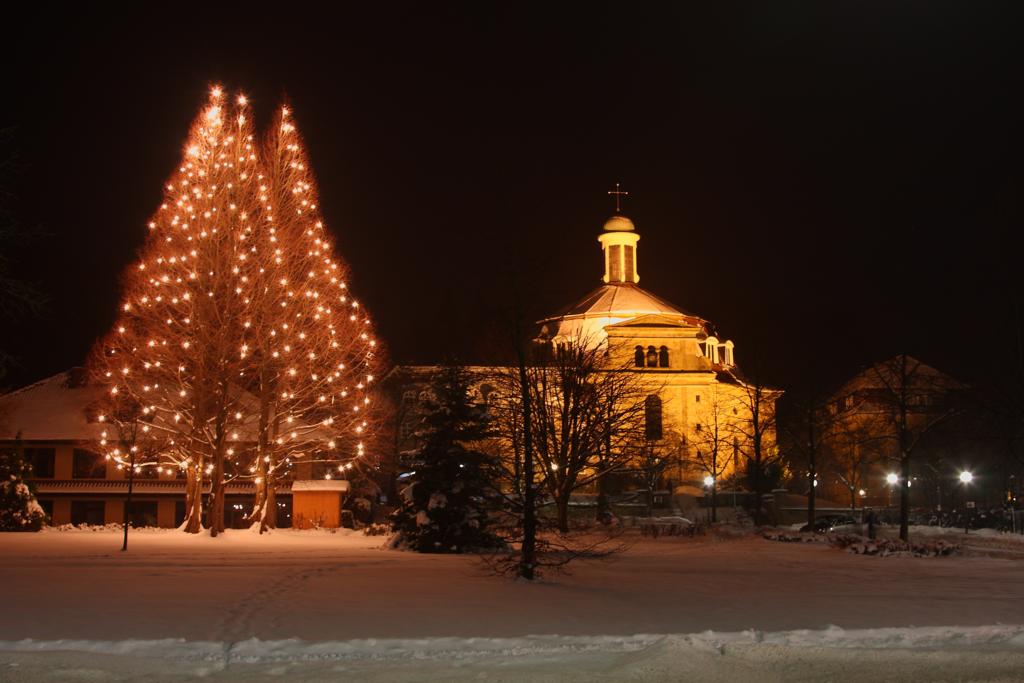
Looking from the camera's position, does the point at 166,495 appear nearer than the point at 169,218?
No

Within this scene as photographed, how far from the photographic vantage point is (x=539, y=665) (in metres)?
13.2

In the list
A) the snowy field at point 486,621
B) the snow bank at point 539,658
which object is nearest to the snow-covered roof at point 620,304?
the snowy field at point 486,621

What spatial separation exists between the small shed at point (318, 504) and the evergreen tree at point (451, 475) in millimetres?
16161

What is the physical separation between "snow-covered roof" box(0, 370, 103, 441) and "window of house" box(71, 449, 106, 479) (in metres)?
1.29

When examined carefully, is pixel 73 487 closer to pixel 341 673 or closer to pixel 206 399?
pixel 206 399

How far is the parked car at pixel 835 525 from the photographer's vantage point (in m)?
44.1

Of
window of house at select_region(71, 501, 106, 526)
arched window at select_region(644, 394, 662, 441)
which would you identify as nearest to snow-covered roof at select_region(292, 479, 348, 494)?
arched window at select_region(644, 394, 662, 441)

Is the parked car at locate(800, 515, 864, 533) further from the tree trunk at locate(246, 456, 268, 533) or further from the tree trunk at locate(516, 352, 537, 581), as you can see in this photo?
the tree trunk at locate(516, 352, 537, 581)

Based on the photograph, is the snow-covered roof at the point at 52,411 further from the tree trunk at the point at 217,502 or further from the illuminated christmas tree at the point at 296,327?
the tree trunk at the point at 217,502

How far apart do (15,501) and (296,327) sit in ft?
38.3

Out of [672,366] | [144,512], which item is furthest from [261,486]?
[672,366]

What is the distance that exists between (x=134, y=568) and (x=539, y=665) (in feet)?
39.5

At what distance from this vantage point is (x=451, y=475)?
28.9 m

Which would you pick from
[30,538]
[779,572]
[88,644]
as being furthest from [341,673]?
[30,538]
